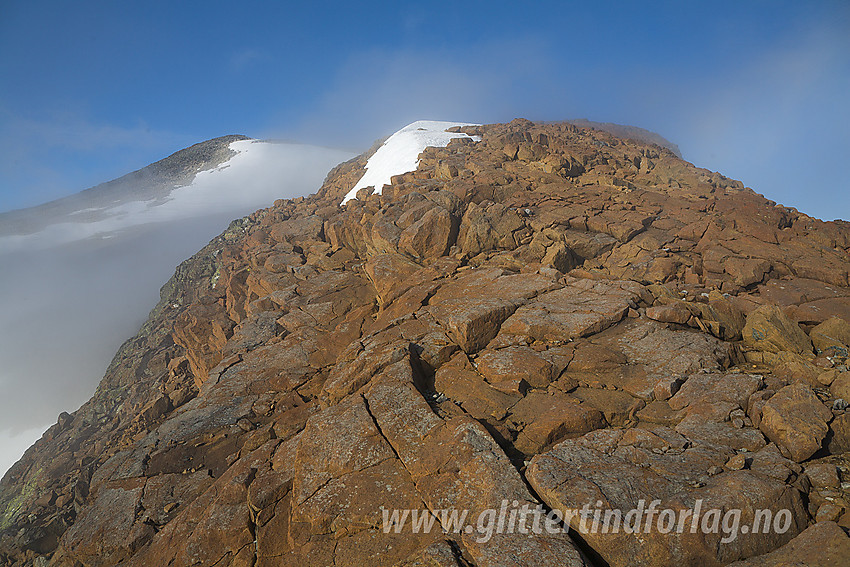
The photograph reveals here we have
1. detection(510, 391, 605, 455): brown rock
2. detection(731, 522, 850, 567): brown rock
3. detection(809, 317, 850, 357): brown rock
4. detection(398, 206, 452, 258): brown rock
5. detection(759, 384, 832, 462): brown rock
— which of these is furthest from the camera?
detection(398, 206, 452, 258): brown rock

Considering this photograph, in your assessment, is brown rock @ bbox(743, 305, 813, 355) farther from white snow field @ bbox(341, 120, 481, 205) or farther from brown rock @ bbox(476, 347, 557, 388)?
white snow field @ bbox(341, 120, 481, 205)

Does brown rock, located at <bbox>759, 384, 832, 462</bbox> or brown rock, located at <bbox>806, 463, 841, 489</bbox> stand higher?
brown rock, located at <bbox>759, 384, 832, 462</bbox>

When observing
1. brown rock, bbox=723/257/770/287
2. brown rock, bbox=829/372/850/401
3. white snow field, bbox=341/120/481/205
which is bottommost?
brown rock, bbox=829/372/850/401

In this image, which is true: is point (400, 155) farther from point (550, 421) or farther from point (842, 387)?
point (842, 387)

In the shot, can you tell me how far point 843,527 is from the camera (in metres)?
4.40

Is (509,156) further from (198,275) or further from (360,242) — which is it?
(198,275)

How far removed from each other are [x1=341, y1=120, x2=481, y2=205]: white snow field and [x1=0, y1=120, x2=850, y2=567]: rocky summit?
29.5ft

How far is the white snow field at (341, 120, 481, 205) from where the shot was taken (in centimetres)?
2697

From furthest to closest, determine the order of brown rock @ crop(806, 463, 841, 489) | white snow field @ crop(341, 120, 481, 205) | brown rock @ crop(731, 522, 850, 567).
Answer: white snow field @ crop(341, 120, 481, 205)
brown rock @ crop(806, 463, 841, 489)
brown rock @ crop(731, 522, 850, 567)

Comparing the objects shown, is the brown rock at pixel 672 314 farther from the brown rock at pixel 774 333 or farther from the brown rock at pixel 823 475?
the brown rock at pixel 823 475

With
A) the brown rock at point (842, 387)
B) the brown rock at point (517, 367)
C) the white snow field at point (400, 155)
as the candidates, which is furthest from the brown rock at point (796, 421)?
the white snow field at point (400, 155)

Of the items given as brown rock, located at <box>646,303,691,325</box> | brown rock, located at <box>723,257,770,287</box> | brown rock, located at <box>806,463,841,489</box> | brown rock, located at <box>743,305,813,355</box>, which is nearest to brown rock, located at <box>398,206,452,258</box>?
brown rock, located at <box>646,303,691,325</box>

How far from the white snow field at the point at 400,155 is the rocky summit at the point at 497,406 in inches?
353

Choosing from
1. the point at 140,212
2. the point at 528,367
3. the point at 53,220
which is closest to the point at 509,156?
the point at 528,367
